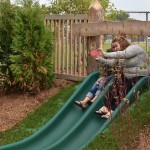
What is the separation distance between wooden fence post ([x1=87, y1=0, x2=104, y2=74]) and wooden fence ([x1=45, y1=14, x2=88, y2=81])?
333 mm

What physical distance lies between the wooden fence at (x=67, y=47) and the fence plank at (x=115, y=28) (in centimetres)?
133

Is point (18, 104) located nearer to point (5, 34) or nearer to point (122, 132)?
point (5, 34)

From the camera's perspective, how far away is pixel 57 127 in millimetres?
7383

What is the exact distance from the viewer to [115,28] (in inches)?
293

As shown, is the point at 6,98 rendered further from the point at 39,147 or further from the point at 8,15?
the point at 39,147

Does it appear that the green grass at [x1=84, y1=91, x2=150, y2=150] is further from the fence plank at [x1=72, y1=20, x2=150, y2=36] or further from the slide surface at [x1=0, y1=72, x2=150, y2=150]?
the fence plank at [x1=72, y1=20, x2=150, y2=36]

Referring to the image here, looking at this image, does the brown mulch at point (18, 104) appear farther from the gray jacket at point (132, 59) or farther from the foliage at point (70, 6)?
the foliage at point (70, 6)

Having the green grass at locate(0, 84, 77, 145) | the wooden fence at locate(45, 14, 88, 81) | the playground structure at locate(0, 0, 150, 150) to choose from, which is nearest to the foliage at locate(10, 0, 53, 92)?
the green grass at locate(0, 84, 77, 145)

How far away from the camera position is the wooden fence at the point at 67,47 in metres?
10.0

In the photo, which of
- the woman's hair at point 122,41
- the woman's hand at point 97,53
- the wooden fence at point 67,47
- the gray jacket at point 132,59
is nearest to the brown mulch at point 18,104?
the wooden fence at point 67,47

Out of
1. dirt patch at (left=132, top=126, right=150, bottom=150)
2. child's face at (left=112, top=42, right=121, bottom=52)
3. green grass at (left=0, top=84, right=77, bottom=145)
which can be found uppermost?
child's face at (left=112, top=42, right=121, bottom=52)

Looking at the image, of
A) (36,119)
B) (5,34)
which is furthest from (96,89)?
(5,34)

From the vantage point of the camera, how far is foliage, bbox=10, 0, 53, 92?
9172 mm

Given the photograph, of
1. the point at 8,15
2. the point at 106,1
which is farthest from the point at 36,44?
the point at 106,1
